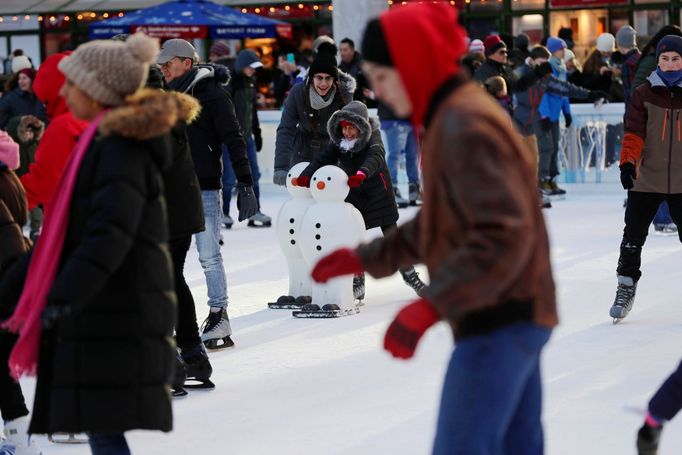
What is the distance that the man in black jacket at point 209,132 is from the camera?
721 cm

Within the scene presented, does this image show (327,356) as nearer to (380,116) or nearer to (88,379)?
(88,379)

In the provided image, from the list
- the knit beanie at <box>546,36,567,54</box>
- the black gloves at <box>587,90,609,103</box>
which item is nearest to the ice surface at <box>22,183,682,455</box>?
the black gloves at <box>587,90,609,103</box>

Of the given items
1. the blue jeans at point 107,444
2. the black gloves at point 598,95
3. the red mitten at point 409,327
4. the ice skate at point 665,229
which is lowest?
the ice skate at point 665,229

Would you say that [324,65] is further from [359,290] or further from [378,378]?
[378,378]

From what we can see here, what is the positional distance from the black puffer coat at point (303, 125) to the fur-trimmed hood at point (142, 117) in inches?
210

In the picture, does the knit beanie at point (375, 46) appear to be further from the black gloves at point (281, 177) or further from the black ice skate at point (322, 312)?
the black gloves at point (281, 177)

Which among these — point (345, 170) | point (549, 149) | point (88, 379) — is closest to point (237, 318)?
point (345, 170)

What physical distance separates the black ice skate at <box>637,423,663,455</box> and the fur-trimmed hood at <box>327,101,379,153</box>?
439 centimetres

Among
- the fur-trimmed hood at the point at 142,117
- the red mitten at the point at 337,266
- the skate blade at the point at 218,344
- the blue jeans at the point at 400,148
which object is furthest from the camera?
the blue jeans at the point at 400,148

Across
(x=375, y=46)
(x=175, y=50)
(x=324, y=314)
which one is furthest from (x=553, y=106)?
(x=375, y=46)

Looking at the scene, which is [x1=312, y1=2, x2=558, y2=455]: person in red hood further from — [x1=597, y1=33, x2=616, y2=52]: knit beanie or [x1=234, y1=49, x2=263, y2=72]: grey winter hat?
[x1=597, y1=33, x2=616, y2=52]: knit beanie

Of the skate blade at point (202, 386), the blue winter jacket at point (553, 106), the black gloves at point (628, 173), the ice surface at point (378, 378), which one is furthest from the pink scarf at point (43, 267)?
the blue winter jacket at point (553, 106)

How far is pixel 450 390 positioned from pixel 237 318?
577cm

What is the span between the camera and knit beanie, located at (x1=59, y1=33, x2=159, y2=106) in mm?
4070
